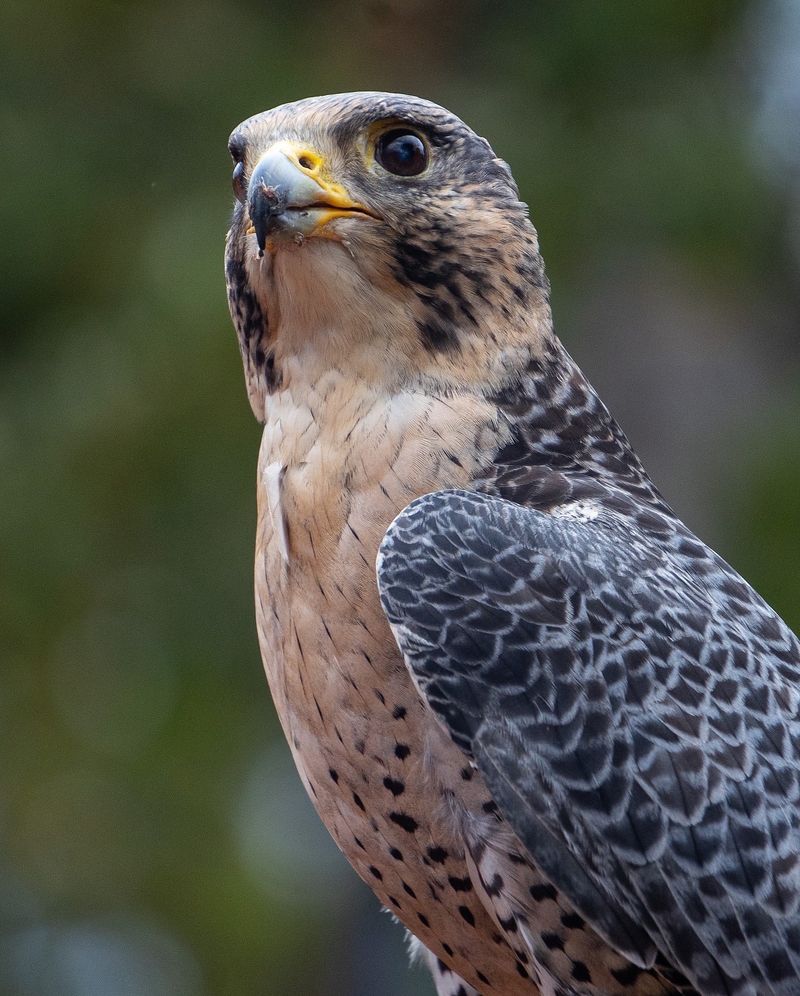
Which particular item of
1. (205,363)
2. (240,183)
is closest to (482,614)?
(240,183)

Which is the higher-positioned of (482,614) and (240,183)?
(240,183)

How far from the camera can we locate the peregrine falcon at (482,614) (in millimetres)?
2750

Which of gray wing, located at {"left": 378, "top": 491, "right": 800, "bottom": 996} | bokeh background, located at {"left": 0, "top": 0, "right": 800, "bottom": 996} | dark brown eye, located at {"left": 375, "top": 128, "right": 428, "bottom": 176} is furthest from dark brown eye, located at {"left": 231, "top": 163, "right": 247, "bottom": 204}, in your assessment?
bokeh background, located at {"left": 0, "top": 0, "right": 800, "bottom": 996}

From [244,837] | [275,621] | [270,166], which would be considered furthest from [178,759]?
[270,166]

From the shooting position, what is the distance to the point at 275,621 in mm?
3156

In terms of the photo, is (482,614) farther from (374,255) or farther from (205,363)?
(205,363)

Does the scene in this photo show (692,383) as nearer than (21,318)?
No

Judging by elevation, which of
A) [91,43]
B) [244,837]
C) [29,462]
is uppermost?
[91,43]

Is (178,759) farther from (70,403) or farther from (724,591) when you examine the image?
(724,591)

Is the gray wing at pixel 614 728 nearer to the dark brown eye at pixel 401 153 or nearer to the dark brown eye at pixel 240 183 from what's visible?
the dark brown eye at pixel 401 153

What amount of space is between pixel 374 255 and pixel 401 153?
289 mm

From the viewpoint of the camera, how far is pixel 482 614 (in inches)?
112

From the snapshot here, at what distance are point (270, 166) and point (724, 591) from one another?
4.46 feet

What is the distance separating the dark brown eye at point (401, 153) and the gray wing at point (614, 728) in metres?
0.82
